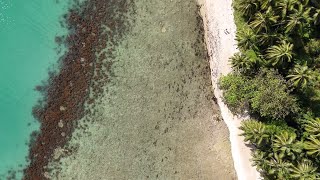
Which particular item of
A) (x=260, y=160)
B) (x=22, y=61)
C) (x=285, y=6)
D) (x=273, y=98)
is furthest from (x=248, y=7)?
(x=22, y=61)

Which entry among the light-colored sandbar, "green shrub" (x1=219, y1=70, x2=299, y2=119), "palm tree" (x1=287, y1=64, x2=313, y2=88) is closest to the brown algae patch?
the light-colored sandbar

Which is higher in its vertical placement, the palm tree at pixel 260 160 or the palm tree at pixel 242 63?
the palm tree at pixel 242 63

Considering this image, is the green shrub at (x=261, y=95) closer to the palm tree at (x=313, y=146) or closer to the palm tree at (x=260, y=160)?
the palm tree at (x=313, y=146)

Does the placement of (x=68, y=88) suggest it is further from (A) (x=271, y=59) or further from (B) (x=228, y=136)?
(A) (x=271, y=59)

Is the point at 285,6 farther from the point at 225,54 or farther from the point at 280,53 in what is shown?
the point at 225,54

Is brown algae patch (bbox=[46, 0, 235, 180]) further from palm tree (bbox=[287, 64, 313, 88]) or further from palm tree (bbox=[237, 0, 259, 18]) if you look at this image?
palm tree (bbox=[287, 64, 313, 88])

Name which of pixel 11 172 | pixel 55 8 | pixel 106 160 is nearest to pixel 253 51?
pixel 106 160

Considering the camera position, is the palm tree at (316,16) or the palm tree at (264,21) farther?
the palm tree at (264,21)

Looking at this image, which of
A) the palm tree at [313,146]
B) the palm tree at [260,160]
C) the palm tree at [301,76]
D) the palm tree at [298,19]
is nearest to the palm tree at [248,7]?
the palm tree at [298,19]
